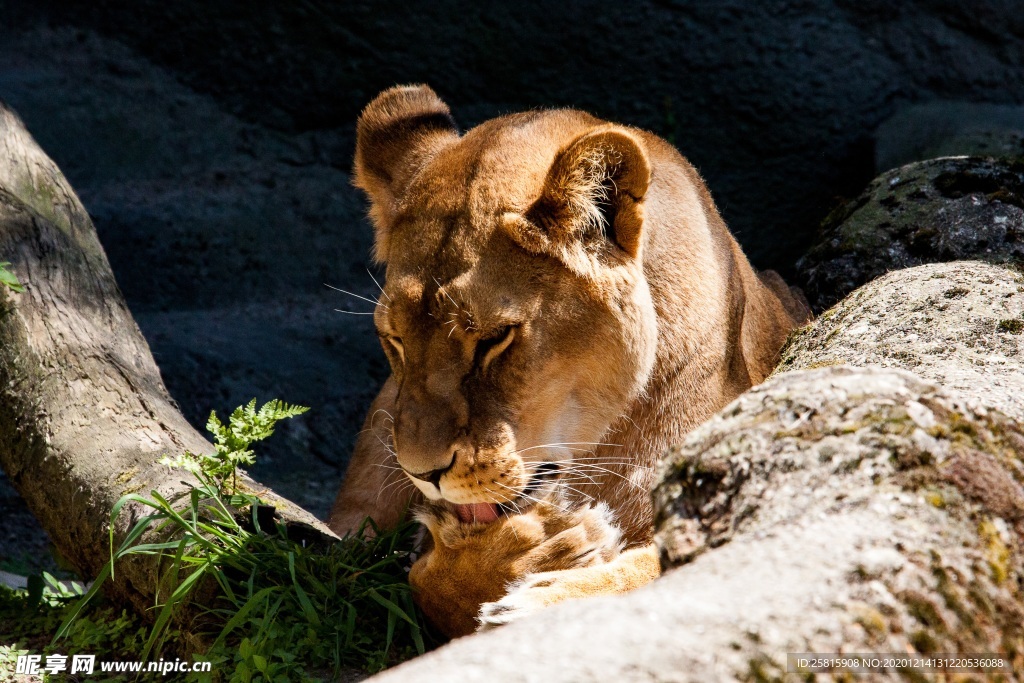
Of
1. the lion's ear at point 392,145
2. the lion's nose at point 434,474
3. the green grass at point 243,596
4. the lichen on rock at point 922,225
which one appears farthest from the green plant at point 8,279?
the lichen on rock at point 922,225

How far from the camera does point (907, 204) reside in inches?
191

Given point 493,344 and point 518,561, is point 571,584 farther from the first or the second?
point 493,344

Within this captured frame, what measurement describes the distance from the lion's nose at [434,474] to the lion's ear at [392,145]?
932mm

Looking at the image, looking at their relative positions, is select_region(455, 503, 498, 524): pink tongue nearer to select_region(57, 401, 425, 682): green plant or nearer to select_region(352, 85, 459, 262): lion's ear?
select_region(57, 401, 425, 682): green plant

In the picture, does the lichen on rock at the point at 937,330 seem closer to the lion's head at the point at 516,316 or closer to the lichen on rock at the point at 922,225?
the lion's head at the point at 516,316

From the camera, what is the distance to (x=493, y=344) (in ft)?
10.2

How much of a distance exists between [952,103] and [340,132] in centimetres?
420

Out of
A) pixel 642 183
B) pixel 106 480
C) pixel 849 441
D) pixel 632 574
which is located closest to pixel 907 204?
pixel 642 183

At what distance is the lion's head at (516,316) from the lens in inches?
122

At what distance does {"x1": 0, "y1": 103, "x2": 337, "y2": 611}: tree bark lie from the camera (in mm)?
3557

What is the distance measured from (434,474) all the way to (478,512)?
246 millimetres

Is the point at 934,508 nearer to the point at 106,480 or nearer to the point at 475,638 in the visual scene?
the point at 475,638

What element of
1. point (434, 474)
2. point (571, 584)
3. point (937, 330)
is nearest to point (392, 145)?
point (434, 474)

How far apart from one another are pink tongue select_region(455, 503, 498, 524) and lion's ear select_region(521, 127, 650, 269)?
0.77 metres
